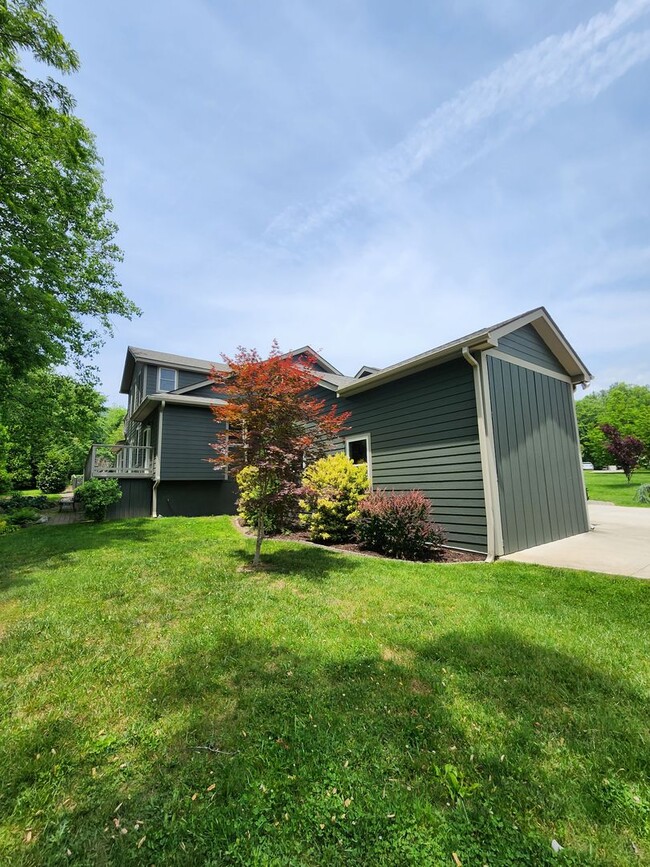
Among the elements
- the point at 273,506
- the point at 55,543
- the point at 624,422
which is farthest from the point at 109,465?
the point at 624,422

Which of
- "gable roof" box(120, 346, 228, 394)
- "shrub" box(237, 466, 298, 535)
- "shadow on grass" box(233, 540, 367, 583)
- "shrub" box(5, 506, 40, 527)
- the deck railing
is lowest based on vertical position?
"shadow on grass" box(233, 540, 367, 583)

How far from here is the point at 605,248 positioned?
10133 millimetres

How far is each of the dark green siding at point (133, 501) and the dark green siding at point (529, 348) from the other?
12076 millimetres

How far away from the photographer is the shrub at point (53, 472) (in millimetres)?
22938

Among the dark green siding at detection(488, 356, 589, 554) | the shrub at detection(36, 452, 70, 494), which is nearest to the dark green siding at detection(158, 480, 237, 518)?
the dark green siding at detection(488, 356, 589, 554)

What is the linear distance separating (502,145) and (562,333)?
4110 millimetres

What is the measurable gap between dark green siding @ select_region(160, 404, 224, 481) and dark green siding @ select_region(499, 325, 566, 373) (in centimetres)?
1012

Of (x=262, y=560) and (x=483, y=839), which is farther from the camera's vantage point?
(x=262, y=560)

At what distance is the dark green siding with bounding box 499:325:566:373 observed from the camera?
7.56 meters

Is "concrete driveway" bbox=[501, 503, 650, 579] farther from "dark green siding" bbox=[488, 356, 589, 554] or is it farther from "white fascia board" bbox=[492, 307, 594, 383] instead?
"white fascia board" bbox=[492, 307, 594, 383]

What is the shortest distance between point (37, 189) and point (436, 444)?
35.9 feet

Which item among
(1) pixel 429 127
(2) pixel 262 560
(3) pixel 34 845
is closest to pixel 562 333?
(1) pixel 429 127

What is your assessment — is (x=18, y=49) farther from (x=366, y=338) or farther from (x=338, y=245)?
(x=366, y=338)

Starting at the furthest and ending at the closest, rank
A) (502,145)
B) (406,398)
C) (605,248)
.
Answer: (605,248) < (406,398) < (502,145)
